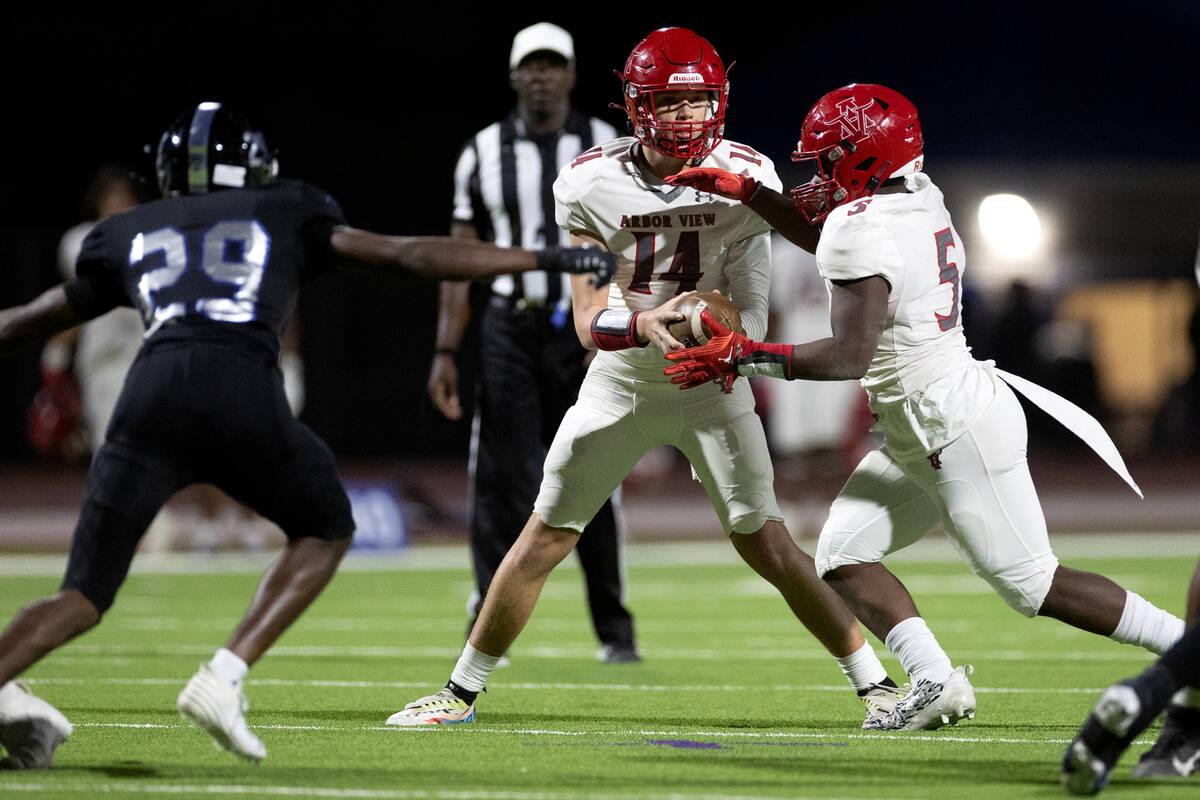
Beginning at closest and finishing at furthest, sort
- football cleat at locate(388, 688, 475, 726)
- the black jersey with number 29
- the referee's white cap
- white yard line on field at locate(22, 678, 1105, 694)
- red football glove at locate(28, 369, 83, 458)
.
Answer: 1. the black jersey with number 29
2. football cleat at locate(388, 688, 475, 726)
3. white yard line on field at locate(22, 678, 1105, 694)
4. the referee's white cap
5. red football glove at locate(28, 369, 83, 458)

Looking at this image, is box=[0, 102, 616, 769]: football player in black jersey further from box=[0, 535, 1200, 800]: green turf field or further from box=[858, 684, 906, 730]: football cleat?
box=[858, 684, 906, 730]: football cleat

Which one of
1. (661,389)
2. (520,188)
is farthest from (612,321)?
(520,188)

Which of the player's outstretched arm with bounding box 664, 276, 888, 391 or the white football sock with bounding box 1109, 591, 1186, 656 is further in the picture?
the white football sock with bounding box 1109, 591, 1186, 656

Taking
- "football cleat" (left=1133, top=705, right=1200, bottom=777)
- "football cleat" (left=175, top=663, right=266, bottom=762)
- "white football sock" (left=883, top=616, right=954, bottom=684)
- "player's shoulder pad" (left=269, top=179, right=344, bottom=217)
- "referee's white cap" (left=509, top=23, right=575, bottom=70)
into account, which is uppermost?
"referee's white cap" (left=509, top=23, right=575, bottom=70)

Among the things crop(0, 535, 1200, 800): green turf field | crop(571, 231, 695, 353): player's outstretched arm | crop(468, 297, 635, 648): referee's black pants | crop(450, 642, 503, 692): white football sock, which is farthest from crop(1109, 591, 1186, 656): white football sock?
crop(468, 297, 635, 648): referee's black pants

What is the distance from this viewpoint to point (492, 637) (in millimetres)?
4586

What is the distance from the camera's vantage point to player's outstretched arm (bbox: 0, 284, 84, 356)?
3.95 m

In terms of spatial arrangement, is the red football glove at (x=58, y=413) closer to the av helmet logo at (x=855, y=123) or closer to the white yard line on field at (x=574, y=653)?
the white yard line on field at (x=574, y=653)

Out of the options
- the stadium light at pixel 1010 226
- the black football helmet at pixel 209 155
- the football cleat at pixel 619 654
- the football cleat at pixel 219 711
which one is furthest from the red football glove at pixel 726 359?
the stadium light at pixel 1010 226

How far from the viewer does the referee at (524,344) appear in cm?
625

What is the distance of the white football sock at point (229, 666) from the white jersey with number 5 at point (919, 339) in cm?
166

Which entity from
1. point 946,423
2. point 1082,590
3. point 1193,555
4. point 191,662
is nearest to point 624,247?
point 946,423

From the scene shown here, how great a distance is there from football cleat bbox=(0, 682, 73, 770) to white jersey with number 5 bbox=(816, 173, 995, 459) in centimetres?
208

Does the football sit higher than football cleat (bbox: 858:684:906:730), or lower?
higher
